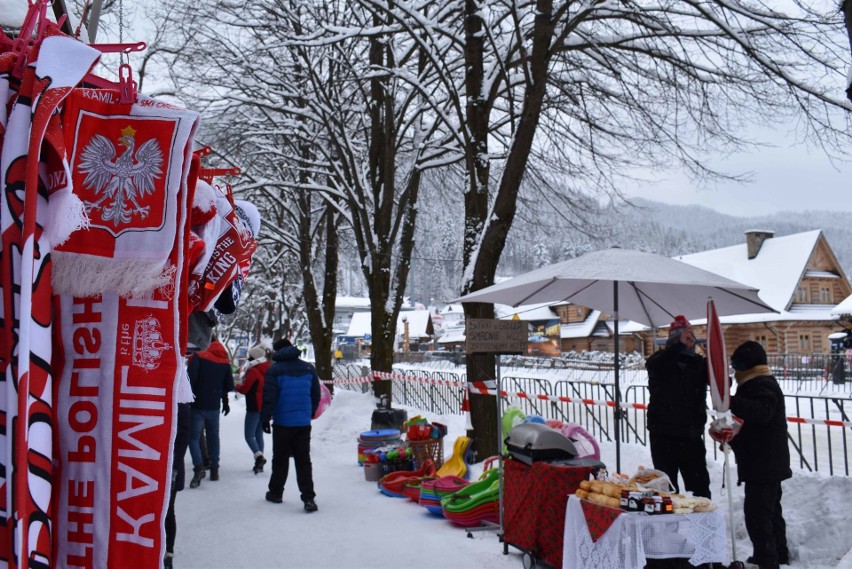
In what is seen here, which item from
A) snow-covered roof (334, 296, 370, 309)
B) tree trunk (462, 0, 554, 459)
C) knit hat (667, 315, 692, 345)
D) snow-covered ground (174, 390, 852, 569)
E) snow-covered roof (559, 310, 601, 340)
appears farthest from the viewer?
snow-covered roof (334, 296, 370, 309)

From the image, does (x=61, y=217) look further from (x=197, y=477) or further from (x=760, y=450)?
(x=197, y=477)

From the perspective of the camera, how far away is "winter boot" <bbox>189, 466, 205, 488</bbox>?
1033cm

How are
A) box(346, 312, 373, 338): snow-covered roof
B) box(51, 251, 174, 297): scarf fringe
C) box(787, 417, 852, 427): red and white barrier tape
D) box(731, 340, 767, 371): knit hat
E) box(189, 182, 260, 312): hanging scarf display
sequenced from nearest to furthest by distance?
box(51, 251, 174, 297): scarf fringe
box(189, 182, 260, 312): hanging scarf display
box(731, 340, 767, 371): knit hat
box(787, 417, 852, 427): red and white barrier tape
box(346, 312, 373, 338): snow-covered roof

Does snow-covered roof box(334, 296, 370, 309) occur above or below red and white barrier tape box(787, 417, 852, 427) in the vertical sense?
above

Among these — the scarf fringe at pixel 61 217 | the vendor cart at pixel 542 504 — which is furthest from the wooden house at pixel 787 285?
the scarf fringe at pixel 61 217

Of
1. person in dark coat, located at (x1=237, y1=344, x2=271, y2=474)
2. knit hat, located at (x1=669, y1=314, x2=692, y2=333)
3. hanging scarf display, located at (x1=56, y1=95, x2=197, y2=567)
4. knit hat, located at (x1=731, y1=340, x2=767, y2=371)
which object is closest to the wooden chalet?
person in dark coat, located at (x1=237, y1=344, x2=271, y2=474)

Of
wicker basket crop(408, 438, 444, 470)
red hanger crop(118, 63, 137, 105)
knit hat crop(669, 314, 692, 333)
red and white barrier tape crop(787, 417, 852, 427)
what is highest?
red hanger crop(118, 63, 137, 105)

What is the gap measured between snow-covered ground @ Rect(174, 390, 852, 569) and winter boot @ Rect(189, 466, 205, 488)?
0.10 m

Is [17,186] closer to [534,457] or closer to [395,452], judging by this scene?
[534,457]

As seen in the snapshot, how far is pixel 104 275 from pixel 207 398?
9081 mm

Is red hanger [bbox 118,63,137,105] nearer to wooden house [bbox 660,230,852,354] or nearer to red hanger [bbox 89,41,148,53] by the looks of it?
red hanger [bbox 89,41,148,53]

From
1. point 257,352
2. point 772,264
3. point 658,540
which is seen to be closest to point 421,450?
point 257,352

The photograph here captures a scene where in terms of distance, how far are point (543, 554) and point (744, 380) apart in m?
2.26

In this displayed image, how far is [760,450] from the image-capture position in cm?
611
